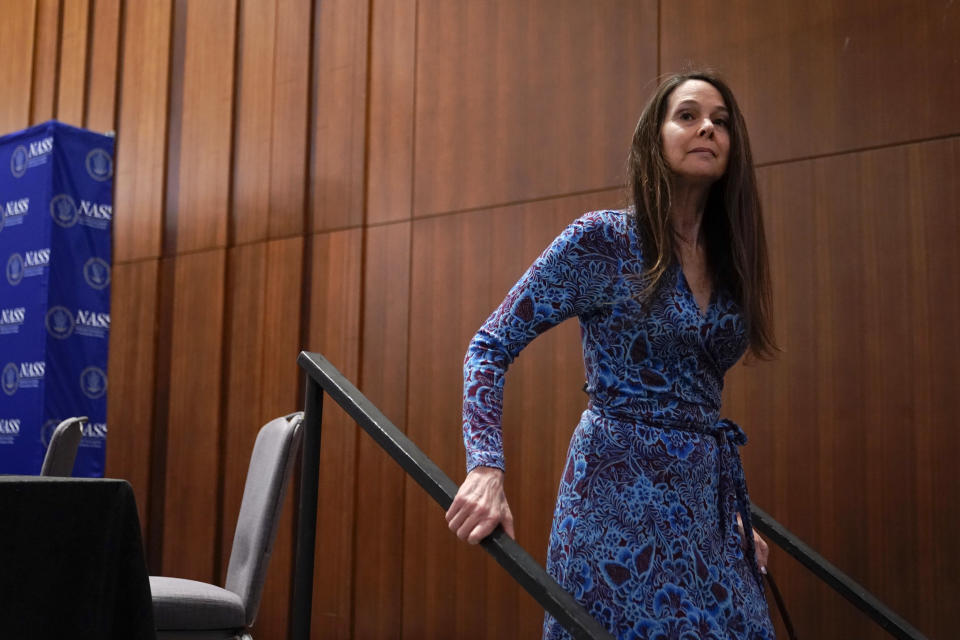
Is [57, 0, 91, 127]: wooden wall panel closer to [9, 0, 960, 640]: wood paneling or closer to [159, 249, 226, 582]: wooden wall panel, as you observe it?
[9, 0, 960, 640]: wood paneling

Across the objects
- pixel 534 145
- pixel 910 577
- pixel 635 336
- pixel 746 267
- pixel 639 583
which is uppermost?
pixel 534 145

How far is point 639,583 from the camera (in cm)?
147

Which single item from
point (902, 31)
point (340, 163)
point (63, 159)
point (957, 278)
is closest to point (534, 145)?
point (340, 163)

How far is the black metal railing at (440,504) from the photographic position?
1347 millimetres

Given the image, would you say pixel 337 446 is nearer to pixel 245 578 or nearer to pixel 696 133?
pixel 245 578

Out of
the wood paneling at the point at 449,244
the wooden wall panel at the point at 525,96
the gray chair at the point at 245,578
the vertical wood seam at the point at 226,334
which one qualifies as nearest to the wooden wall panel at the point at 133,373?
the wood paneling at the point at 449,244

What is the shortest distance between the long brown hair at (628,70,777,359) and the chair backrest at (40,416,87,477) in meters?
2.09

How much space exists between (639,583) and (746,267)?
0.53m

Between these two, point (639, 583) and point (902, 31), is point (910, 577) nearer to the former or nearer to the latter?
point (902, 31)

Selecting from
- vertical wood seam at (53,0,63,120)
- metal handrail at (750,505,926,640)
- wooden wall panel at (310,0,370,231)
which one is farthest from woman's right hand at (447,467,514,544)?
vertical wood seam at (53,0,63,120)

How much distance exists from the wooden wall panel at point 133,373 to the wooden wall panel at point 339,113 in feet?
4.35

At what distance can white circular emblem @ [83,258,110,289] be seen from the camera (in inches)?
216

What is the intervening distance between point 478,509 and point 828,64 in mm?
2444

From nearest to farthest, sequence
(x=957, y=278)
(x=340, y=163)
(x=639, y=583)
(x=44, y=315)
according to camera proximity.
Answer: (x=639, y=583), (x=957, y=278), (x=340, y=163), (x=44, y=315)
